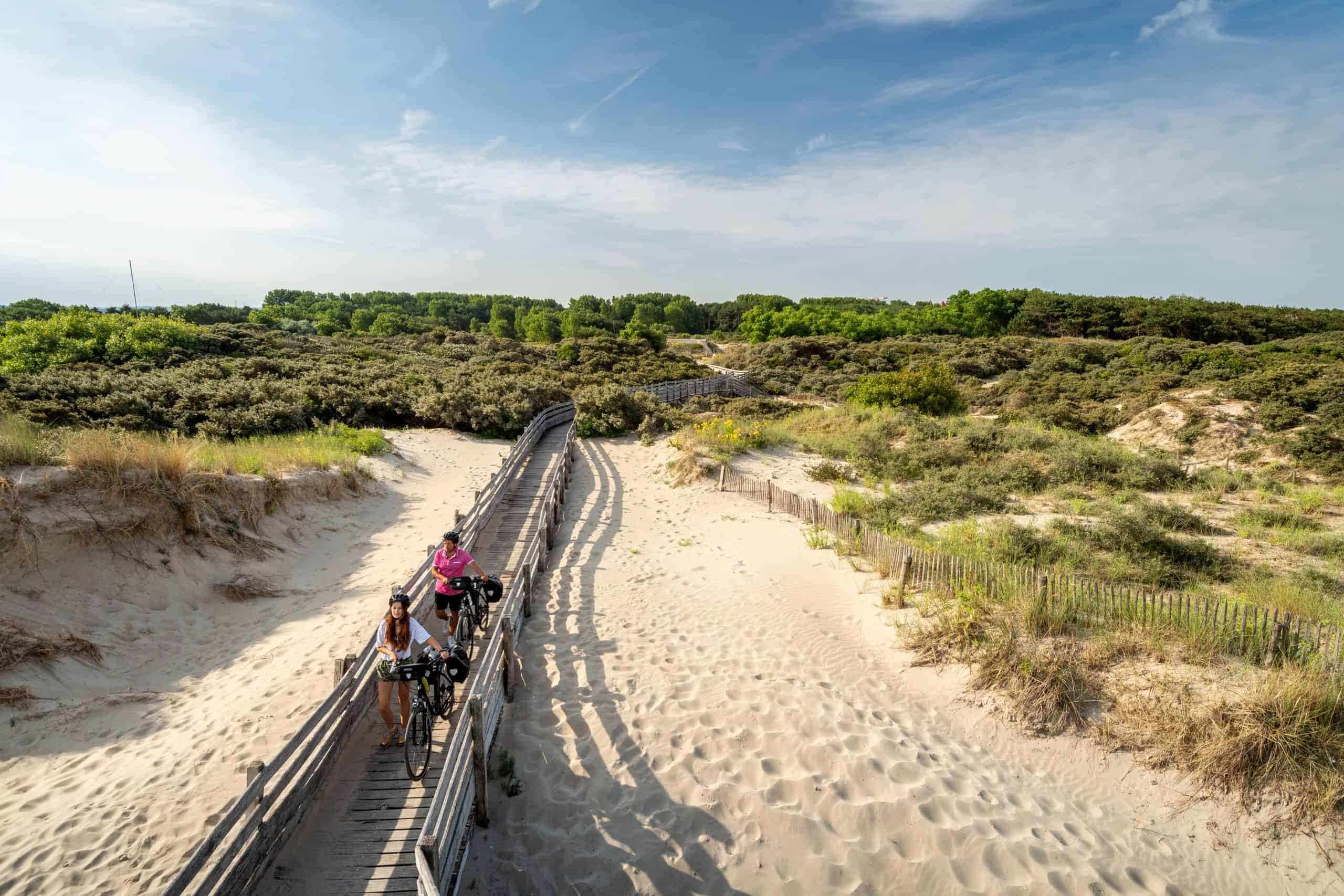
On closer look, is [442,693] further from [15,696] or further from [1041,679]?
[1041,679]

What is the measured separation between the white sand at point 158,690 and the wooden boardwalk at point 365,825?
3.07 ft

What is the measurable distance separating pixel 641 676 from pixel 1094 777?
17.4ft

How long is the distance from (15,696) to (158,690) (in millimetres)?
1271

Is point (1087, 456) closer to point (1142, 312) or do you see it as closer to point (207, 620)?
point (207, 620)

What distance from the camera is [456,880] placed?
4.87 m

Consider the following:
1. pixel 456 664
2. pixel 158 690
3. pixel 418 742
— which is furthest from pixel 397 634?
pixel 158 690

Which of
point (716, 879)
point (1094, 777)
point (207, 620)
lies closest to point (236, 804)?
point (716, 879)

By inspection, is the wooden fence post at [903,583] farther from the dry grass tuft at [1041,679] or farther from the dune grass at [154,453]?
the dune grass at [154,453]

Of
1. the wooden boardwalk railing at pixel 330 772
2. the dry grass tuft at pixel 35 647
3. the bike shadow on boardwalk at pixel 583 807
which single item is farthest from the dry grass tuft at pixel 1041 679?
the dry grass tuft at pixel 35 647

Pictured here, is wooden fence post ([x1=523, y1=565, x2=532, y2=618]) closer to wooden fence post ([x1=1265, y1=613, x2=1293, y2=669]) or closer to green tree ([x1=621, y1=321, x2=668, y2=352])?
wooden fence post ([x1=1265, y1=613, x2=1293, y2=669])

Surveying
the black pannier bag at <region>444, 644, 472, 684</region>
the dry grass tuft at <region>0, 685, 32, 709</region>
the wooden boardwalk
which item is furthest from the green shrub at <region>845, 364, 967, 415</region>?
the dry grass tuft at <region>0, 685, 32, 709</region>

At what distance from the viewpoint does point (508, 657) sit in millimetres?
7527

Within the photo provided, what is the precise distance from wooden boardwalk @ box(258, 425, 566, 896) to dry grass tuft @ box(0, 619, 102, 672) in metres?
4.34

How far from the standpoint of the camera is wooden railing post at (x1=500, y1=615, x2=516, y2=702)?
7.48m
